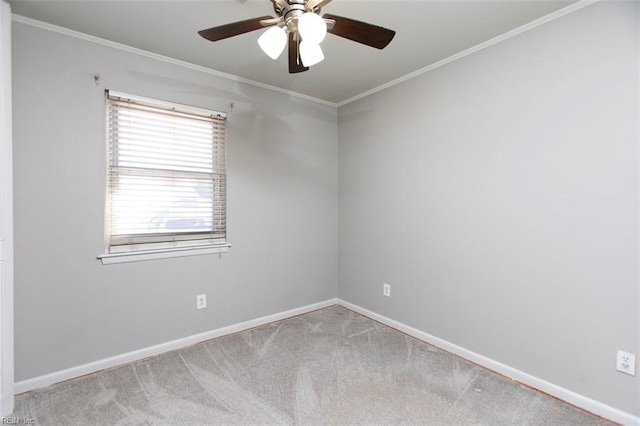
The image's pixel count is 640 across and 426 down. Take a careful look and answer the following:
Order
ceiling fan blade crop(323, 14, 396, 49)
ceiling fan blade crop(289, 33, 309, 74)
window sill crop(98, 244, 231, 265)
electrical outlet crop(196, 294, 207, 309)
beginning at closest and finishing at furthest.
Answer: ceiling fan blade crop(323, 14, 396, 49) → ceiling fan blade crop(289, 33, 309, 74) → window sill crop(98, 244, 231, 265) → electrical outlet crop(196, 294, 207, 309)

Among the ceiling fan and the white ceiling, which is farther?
the white ceiling

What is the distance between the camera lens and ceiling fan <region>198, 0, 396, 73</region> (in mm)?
1367

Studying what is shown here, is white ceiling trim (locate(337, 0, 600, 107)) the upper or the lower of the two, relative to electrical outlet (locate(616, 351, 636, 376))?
upper

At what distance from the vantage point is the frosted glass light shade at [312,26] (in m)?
1.28

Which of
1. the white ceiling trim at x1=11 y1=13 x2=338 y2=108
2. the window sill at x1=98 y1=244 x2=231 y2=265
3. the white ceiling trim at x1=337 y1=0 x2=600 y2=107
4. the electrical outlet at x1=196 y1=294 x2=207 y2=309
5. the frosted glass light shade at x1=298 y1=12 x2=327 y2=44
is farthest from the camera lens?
the electrical outlet at x1=196 y1=294 x2=207 y2=309

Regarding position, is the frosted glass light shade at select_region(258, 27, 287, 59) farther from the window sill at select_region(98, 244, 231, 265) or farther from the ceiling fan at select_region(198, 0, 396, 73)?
the window sill at select_region(98, 244, 231, 265)

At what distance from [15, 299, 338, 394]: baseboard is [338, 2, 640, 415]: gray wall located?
4.11 feet

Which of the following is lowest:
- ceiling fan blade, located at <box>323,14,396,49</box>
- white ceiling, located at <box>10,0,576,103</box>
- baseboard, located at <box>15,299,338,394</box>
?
baseboard, located at <box>15,299,338,394</box>

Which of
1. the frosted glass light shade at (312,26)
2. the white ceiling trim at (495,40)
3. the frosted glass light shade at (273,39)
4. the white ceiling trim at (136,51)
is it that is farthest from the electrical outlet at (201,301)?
the white ceiling trim at (495,40)

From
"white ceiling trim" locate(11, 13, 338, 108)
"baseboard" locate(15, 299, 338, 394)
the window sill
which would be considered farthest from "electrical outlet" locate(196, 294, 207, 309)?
"white ceiling trim" locate(11, 13, 338, 108)

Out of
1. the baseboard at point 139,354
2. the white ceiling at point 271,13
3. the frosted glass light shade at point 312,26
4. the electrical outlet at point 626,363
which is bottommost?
the baseboard at point 139,354

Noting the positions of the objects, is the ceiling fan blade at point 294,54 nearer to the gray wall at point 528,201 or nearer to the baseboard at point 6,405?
the gray wall at point 528,201

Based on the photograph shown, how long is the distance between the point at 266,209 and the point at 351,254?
111 cm

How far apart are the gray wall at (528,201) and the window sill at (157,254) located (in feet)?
5.45
